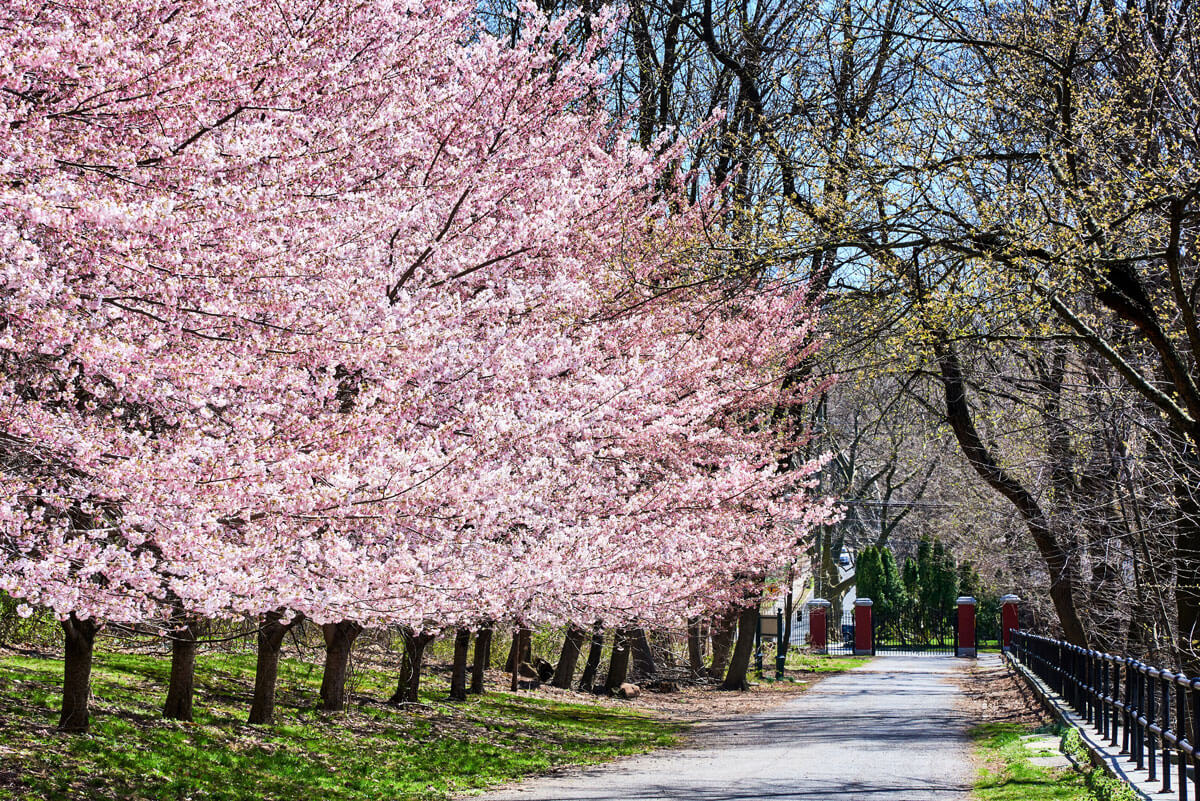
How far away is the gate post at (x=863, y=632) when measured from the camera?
39.8 meters

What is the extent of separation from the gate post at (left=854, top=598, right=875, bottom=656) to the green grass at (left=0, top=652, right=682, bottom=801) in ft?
79.7

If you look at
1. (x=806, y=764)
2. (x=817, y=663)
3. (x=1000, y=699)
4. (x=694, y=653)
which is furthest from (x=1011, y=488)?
(x=817, y=663)

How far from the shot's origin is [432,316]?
7.30 m

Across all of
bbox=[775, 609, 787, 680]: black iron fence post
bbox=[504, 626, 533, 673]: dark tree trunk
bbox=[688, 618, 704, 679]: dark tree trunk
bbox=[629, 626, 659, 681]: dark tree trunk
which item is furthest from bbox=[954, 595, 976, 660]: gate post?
bbox=[504, 626, 533, 673]: dark tree trunk

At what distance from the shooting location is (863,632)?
40188 millimetres

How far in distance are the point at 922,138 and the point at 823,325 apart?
28.9ft

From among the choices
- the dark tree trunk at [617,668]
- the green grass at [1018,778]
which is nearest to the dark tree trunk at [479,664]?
the dark tree trunk at [617,668]

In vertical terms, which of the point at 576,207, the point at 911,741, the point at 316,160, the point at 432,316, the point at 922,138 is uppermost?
the point at 922,138

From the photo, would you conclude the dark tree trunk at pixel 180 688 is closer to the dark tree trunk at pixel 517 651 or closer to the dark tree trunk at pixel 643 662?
the dark tree trunk at pixel 517 651

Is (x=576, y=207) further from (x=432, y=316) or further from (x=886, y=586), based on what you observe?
(x=886, y=586)

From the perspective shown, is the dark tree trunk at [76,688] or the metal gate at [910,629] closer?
the dark tree trunk at [76,688]

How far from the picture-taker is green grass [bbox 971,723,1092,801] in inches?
355

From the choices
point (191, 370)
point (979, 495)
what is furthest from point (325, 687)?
point (979, 495)

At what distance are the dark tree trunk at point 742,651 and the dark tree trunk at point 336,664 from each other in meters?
11.5
